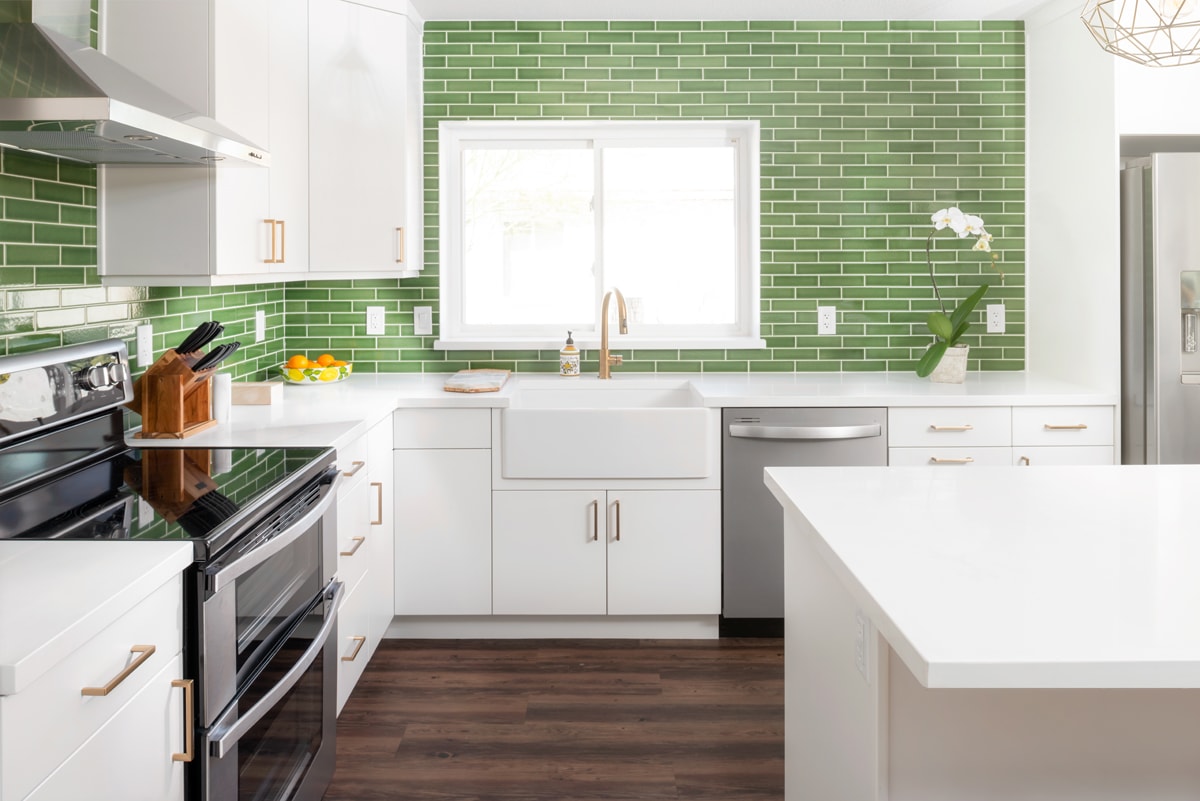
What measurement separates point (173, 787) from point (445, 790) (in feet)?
3.53

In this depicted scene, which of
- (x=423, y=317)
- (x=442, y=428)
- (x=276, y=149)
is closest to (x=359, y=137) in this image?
(x=276, y=149)

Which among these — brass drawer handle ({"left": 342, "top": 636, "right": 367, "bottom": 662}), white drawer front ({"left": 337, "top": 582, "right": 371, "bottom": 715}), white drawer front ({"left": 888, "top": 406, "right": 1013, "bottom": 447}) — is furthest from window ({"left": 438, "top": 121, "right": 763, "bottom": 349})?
brass drawer handle ({"left": 342, "top": 636, "right": 367, "bottom": 662})

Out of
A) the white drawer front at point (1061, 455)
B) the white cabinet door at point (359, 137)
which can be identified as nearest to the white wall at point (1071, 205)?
the white drawer front at point (1061, 455)

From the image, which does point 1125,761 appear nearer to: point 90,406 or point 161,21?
point 90,406

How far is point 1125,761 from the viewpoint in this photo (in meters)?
1.42

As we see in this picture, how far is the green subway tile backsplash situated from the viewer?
413 cm

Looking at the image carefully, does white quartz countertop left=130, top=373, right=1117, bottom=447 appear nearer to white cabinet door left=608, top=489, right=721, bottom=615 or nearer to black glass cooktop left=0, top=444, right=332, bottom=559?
black glass cooktop left=0, top=444, right=332, bottom=559

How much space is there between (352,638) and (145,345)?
1013 mm

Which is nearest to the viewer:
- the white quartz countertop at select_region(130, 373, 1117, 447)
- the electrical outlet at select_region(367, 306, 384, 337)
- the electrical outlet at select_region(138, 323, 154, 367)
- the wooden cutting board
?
the white quartz countertop at select_region(130, 373, 1117, 447)

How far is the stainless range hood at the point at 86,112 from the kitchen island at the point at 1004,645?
4.69 feet

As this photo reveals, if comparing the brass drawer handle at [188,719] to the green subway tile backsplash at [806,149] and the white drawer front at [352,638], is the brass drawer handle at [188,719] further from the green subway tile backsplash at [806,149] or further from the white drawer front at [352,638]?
the green subway tile backsplash at [806,149]

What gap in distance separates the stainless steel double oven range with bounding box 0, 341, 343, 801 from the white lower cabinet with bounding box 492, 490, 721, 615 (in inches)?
44.7

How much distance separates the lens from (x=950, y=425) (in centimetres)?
358

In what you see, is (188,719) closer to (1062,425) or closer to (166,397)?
(166,397)
